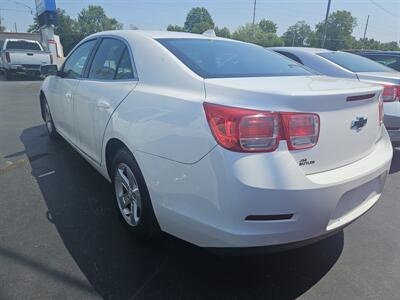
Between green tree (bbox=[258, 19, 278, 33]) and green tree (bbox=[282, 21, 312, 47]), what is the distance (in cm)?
549

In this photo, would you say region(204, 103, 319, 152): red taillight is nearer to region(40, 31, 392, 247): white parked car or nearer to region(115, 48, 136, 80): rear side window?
region(40, 31, 392, 247): white parked car

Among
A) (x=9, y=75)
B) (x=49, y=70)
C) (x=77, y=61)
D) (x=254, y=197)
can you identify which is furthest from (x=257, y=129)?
(x=9, y=75)

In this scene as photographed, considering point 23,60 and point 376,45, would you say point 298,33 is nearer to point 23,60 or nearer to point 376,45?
point 376,45

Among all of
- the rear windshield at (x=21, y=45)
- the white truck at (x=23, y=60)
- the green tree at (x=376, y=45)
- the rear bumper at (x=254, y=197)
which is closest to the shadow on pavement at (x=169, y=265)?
the rear bumper at (x=254, y=197)

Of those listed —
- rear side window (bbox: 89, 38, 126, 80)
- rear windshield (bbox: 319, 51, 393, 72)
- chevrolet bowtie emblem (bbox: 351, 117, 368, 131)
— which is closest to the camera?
chevrolet bowtie emblem (bbox: 351, 117, 368, 131)

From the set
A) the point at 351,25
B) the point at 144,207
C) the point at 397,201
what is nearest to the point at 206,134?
the point at 144,207

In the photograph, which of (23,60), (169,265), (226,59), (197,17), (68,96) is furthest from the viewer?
(197,17)

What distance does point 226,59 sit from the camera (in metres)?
2.53

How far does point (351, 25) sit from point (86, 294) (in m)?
103

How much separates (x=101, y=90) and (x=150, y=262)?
1.49 metres

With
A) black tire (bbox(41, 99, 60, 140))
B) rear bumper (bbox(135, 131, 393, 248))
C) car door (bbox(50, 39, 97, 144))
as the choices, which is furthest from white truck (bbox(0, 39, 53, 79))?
rear bumper (bbox(135, 131, 393, 248))

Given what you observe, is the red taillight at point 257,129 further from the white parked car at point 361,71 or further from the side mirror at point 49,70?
the side mirror at point 49,70

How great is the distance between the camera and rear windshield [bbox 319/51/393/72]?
490cm

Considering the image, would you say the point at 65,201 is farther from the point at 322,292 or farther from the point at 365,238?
the point at 365,238
